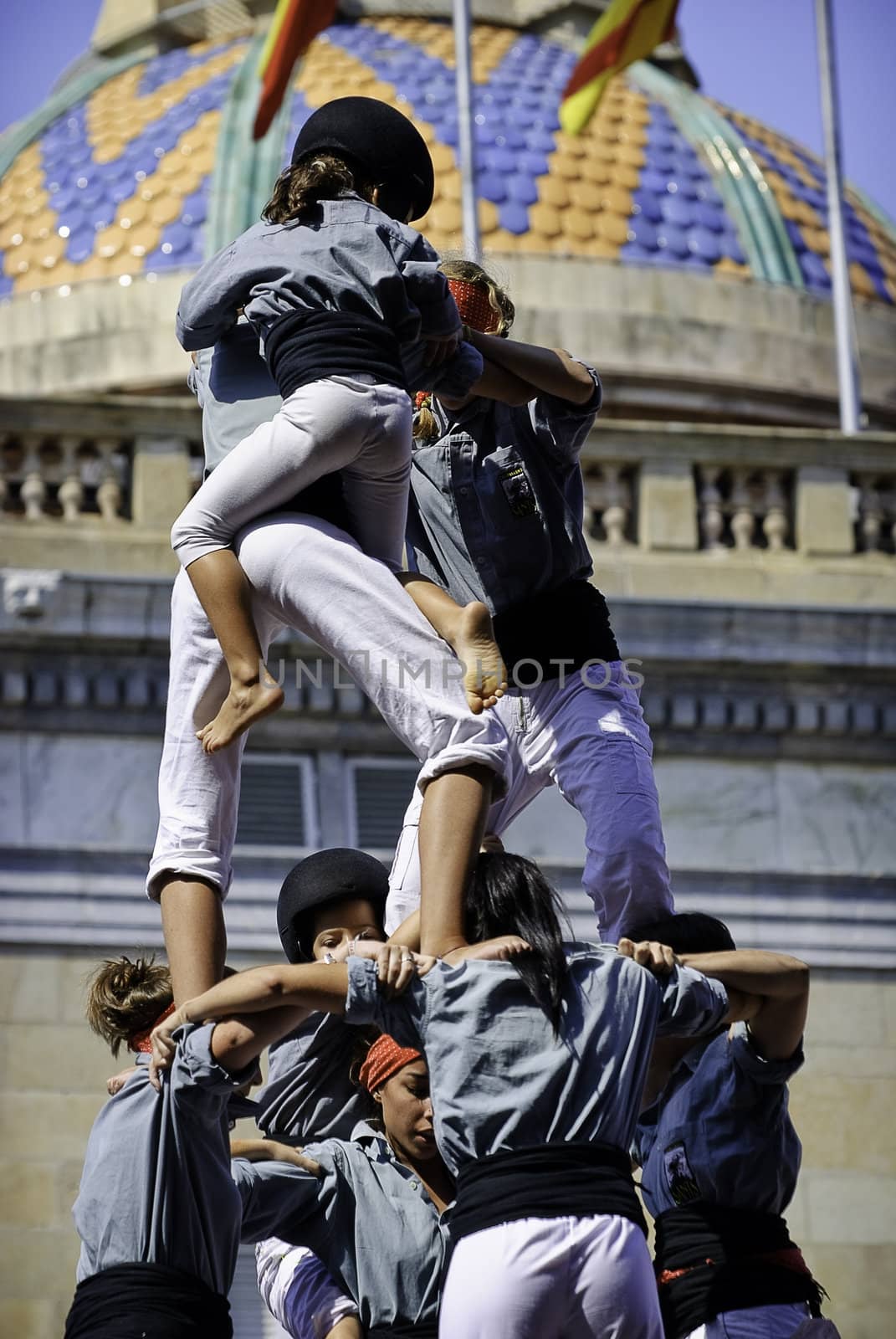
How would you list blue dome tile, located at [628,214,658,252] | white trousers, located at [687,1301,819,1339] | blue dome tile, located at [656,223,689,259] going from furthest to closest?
1. blue dome tile, located at [656,223,689,259]
2. blue dome tile, located at [628,214,658,252]
3. white trousers, located at [687,1301,819,1339]

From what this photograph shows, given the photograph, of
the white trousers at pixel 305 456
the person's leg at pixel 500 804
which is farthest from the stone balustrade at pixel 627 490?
the white trousers at pixel 305 456

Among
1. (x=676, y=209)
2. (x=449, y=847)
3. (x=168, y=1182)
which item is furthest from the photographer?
(x=676, y=209)

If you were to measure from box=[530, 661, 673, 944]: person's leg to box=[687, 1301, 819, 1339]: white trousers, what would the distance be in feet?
3.30

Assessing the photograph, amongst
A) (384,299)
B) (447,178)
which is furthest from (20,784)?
(447,178)

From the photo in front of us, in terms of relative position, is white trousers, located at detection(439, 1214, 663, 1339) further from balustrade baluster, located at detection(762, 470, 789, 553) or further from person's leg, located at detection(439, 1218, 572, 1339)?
balustrade baluster, located at detection(762, 470, 789, 553)

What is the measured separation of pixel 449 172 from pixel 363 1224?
24172 mm

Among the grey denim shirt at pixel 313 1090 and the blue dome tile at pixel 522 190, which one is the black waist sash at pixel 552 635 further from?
the blue dome tile at pixel 522 190

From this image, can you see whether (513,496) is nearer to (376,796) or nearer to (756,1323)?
(756,1323)

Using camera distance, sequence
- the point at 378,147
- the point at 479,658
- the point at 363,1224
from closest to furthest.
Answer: the point at 479,658 → the point at 363,1224 → the point at 378,147

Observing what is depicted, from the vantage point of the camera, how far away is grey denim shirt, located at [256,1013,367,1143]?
748 centimetres

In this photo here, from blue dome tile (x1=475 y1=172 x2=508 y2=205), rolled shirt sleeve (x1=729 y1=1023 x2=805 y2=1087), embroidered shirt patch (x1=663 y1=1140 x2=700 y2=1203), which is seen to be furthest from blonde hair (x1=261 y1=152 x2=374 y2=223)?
blue dome tile (x1=475 y1=172 x2=508 y2=205)

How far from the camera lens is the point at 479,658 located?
21.7 feet

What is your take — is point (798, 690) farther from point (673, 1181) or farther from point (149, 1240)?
point (149, 1240)

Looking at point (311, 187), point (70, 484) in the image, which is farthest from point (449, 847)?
point (70, 484)
